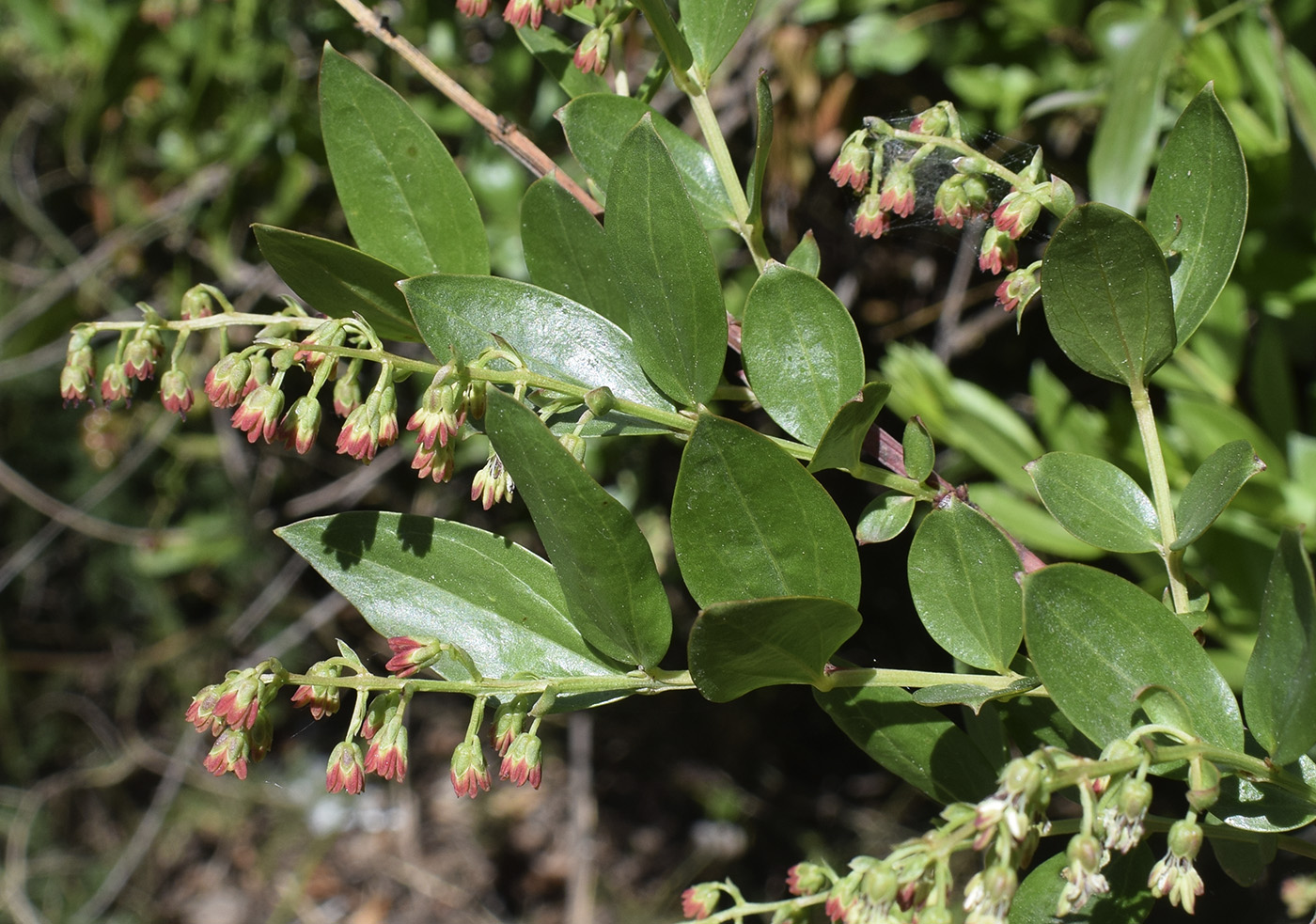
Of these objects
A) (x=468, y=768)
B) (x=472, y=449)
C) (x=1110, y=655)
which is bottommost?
(x=472, y=449)

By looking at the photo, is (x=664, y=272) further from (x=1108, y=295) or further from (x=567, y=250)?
(x=1108, y=295)

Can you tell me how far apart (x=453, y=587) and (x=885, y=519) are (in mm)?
409

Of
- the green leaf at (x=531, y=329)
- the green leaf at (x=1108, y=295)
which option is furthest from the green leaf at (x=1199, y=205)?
the green leaf at (x=531, y=329)

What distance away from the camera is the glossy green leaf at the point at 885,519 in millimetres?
942

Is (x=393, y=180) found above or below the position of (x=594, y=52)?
below

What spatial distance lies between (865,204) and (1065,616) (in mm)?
488

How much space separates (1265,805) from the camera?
2.65 ft

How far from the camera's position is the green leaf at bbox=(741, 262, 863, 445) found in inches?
33.8

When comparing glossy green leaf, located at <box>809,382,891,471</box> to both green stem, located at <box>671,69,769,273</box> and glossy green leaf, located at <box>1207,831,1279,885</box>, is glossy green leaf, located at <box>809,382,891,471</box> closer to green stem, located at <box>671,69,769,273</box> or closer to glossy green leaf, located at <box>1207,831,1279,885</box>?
green stem, located at <box>671,69,769,273</box>

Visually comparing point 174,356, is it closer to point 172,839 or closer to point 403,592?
point 403,592

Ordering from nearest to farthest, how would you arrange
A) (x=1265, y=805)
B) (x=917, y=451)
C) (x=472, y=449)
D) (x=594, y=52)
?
1. (x=1265, y=805)
2. (x=917, y=451)
3. (x=594, y=52)
4. (x=472, y=449)

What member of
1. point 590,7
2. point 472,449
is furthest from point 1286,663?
point 472,449

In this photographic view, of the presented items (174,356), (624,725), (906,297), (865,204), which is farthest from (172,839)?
(865,204)

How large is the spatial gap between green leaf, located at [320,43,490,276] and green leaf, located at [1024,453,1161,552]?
23.2 inches
